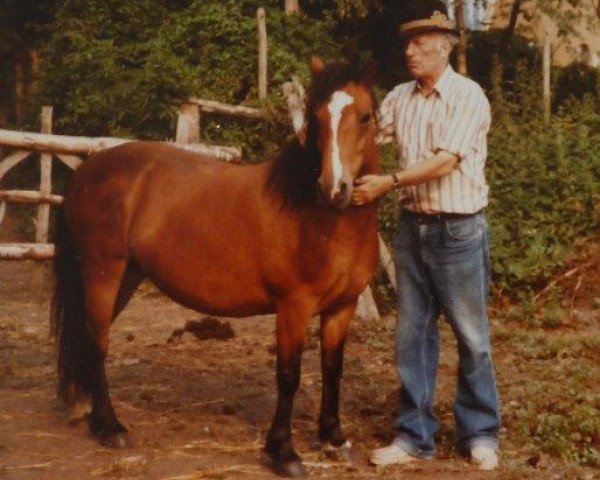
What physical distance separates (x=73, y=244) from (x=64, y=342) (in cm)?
58

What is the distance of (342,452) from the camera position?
211 inches

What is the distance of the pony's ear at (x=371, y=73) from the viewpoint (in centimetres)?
486

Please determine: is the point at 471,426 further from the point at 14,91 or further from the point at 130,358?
the point at 14,91

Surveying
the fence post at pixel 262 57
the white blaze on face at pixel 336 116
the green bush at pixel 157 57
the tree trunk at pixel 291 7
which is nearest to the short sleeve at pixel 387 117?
the white blaze on face at pixel 336 116

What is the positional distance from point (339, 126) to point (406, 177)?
417 millimetres

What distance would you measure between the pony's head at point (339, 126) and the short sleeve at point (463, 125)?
347mm

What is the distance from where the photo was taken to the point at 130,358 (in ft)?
26.1

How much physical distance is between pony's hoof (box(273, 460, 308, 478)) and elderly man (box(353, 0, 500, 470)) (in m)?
0.38

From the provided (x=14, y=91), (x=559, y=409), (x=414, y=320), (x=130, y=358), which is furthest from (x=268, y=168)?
(x=14, y=91)

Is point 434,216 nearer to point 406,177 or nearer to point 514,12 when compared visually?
point 406,177

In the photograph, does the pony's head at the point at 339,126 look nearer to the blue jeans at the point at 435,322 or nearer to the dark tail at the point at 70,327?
the blue jeans at the point at 435,322

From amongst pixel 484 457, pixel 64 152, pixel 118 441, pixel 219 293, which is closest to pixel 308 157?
pixel 219 293

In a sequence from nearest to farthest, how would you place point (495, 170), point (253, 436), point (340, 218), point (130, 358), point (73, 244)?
1. point (340, 218)
2. point (253, 436)
3. point (73, 244)
4. point (130, 358)
5. point (495, 170)

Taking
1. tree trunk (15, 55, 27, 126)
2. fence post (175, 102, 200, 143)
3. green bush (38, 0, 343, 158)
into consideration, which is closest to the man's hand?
fence post (175, 102, 200, 143)
